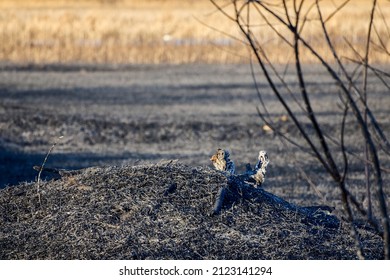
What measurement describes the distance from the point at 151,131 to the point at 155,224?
9604 mm

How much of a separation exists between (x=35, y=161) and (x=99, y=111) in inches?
209

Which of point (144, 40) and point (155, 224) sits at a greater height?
point (155, 224)

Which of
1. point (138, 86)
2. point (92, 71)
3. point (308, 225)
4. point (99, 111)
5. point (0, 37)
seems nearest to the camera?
point (308, 225)

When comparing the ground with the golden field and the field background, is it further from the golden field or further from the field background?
the golden field

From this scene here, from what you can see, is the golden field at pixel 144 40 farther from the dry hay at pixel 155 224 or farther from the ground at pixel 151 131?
the dry hay at pixel 155 224

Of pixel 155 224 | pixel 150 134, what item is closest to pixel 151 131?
pixel 150 134

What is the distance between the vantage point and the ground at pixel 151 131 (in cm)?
606

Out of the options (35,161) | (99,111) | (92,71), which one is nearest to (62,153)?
(35,161)

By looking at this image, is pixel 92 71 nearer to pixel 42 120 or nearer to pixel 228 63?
pixel 228 63

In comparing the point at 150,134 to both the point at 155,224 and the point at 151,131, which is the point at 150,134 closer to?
the point at 151,131

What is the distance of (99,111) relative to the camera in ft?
57.8

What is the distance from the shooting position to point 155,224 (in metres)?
5.82

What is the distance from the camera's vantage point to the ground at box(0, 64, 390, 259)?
6.06m
